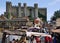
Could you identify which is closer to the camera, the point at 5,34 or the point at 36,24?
the point at 5,34

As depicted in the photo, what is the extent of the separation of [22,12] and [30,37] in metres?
82.8

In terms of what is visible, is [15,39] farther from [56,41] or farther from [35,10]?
[35,10]

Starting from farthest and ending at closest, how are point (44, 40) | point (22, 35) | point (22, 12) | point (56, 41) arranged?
1. point (22, 12)
2. point (22, 35)
3. point (44, 40)
4. point (56, 41)

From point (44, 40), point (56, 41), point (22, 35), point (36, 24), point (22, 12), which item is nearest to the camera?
point (56, 41)

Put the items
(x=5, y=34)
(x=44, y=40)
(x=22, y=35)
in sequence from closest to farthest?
(x=44, y=40)
(x=22, y=35)
(x=5, y=34)

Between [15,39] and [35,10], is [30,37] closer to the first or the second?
[15,39]

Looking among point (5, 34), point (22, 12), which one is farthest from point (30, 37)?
point (22, 12)

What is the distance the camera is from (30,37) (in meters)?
14.0

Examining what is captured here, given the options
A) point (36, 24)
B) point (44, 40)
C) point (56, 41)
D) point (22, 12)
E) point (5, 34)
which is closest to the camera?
point (56, 41)

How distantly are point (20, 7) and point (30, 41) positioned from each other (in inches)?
3280

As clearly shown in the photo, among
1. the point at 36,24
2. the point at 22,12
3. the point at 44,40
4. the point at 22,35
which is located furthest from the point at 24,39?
the point at 22,12

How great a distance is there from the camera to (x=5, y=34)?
15.1m

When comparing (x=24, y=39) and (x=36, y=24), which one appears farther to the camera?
(x=36, y=24)

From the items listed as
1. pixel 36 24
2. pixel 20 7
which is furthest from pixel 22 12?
pixel 36 24
